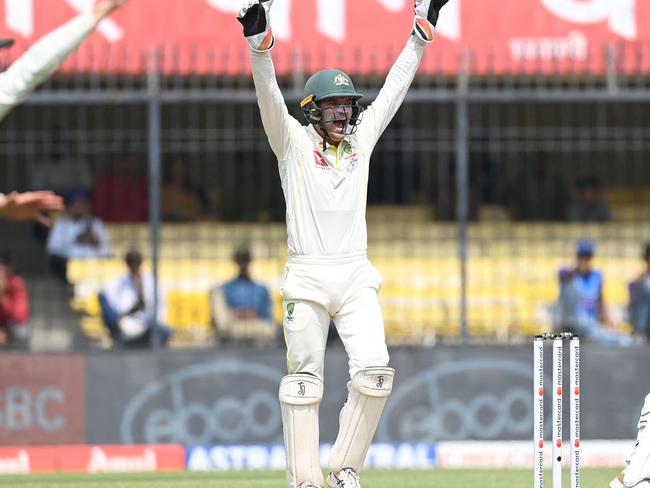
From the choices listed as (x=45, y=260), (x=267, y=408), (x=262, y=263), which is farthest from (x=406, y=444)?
(x=45, y=260)

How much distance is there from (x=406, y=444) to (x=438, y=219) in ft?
12.2

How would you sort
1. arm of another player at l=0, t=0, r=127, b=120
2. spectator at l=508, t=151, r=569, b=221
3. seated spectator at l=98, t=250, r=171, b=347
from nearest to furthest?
arm of another player at l=0, t=0, r=127, b=120
seated spectator at l=98, t=250, r=171, b=347
spectator at l=508, t=151, r=569, b=221

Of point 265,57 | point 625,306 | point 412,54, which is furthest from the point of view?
point 625,306

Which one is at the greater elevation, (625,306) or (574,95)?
(574,95)

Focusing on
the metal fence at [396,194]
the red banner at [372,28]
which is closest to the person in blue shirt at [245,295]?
the metal fence at [396,194]

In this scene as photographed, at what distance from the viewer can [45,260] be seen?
47.9ft

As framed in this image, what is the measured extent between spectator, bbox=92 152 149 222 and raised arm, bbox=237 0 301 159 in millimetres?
6934

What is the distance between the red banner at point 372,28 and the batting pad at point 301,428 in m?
6.92

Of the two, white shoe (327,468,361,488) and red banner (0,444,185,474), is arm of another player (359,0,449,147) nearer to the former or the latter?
white shoe (327,468,361,488)

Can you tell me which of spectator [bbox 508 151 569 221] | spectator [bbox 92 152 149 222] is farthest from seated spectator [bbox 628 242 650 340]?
spectator [bbox 92 152 149 222]

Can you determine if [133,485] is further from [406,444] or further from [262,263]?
[262,263]

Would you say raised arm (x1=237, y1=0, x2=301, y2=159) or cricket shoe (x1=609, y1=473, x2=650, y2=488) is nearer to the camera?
raised arm (x1=237, y1=0, x2=301, y2=159)

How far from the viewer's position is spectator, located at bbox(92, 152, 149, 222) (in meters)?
15.0

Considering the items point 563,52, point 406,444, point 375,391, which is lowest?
point 406,444
